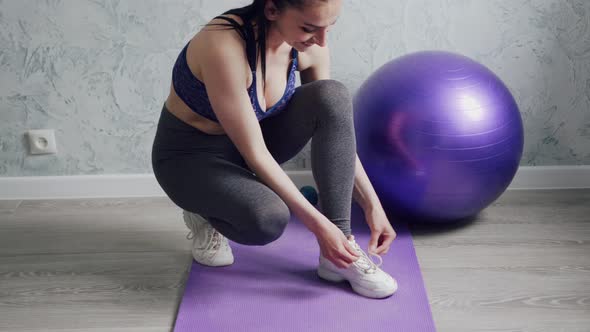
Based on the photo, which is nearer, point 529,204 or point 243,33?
point 243,33

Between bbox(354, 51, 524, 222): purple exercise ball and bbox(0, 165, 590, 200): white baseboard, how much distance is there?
461 mm

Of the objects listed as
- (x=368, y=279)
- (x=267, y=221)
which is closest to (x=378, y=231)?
(x=368, y=279)

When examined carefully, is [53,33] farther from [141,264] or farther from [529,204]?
[529,204]

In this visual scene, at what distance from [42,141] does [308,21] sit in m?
1.28

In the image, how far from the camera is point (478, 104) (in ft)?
5.71

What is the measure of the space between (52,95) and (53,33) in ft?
0.70

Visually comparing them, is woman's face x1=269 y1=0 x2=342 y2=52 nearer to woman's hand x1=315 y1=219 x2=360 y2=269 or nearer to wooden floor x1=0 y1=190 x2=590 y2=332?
woman's hand x1=315 y1=219 x2=360 y2=269

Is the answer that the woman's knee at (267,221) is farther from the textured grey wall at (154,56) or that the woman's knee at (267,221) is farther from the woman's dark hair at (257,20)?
the textured grey wall at (154,56)

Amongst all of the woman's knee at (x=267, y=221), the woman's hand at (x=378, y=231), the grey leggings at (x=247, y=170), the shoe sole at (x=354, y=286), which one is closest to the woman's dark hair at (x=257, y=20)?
the grey leggings at (x=247, y=170)

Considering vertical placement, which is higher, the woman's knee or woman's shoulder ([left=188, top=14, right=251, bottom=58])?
woman's shoulder ([left=188, top=14, right=251, bottom=58])

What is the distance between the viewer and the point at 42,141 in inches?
85.6

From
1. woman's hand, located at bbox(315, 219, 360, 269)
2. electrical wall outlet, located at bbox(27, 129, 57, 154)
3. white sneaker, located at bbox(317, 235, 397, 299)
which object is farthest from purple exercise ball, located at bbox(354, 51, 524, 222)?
electrical wall outlet, located at bbox(27, 129, 57, 154)

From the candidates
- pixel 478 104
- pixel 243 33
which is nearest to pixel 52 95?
pixel 243 33

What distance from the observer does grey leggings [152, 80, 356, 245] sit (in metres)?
1.51
